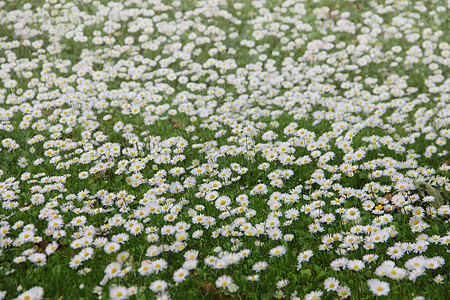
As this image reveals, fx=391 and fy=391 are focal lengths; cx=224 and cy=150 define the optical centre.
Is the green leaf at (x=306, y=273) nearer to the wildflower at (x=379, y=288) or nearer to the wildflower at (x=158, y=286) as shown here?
the wildflower at (x=379, y=288)

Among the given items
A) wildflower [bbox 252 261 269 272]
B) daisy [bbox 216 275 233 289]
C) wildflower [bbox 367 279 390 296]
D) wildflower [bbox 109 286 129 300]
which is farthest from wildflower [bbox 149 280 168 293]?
wildflower [bbox 367 279 390 296]

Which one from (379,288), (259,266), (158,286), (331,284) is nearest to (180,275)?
(158,286)

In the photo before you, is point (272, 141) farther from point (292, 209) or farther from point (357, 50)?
point (357, 50)

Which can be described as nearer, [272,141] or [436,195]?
[436,195]

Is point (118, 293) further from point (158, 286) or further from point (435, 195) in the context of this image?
point (435, 195)

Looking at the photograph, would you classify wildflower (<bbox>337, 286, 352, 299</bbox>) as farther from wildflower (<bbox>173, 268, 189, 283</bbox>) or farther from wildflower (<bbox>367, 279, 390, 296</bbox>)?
wildflower (<bbox>173, 268, 189, 283</bbox>)

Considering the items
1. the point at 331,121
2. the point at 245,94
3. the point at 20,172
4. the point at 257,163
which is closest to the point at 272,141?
the point at 257,163

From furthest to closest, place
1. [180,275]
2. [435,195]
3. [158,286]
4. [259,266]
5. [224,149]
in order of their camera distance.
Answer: [224,149], [435,195], [259,266], [180,275], [158,286]

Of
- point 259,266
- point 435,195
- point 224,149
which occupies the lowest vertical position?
point 224,149
